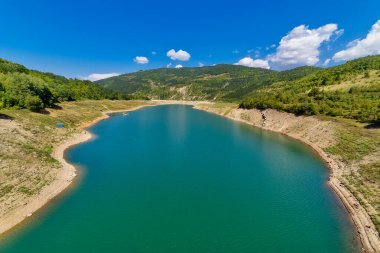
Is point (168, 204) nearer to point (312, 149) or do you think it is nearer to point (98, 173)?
point (98, 173)

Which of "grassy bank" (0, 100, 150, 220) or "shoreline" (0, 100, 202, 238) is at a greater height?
"grassy bank" (0, 100, 150, 220)

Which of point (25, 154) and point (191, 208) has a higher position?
point (25, 154)

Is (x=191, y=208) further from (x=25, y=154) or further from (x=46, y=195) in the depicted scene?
(x=25, y=154)

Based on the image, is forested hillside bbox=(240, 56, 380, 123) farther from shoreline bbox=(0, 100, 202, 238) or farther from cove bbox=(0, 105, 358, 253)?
shoreline bbox=(0, 100, 202, 238)

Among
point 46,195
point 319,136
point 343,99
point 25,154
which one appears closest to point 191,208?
point 46,195

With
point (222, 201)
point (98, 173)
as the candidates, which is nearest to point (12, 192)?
point (98, 173)

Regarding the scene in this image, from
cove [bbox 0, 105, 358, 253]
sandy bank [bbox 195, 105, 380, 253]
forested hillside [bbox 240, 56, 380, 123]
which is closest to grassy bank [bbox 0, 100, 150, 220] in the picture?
cove [bbox 0, 105, 358, 253]

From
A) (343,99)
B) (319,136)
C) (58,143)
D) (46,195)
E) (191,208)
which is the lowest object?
(46,195)

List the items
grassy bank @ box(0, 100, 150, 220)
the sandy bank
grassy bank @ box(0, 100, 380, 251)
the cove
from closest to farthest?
the cove < the sandy bank < grassy bank @ box(0, 100, 150, 220) < grassy bank @ box(0, 100, 380, 251)

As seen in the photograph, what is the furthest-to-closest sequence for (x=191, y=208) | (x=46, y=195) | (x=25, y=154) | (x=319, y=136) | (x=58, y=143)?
(x=319, y=136)
(x=58, y=143)
(x=25, y=154)
(x=46, y=195)
(x=191, y=208)
